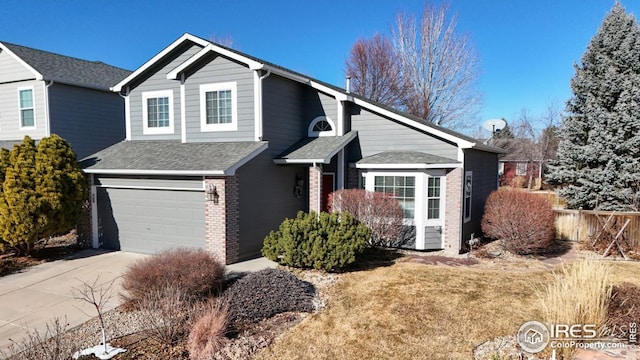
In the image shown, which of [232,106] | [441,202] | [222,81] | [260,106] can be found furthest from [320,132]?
[441,202]

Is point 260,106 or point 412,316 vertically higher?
point 260,106

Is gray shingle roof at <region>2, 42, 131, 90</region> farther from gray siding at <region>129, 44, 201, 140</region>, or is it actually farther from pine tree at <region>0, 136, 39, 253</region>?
pine tree at <region>0, 136, 39, 253</region>

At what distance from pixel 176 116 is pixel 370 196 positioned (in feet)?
23.6

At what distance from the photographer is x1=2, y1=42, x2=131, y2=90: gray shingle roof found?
1448 centimetres

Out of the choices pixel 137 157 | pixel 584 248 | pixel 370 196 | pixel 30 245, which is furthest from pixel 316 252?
pixel 584 248

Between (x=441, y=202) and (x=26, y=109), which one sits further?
(x=26, y=109)

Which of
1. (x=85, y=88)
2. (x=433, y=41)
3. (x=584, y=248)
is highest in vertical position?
(x=433, y=41)

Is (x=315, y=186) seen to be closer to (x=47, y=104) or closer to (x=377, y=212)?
(x=377, y=212)

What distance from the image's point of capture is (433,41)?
24.0 meters

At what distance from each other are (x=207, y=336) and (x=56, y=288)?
16.6ft

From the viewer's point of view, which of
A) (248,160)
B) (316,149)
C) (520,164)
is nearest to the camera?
(248,160)

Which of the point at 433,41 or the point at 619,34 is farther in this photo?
the point at 433,41

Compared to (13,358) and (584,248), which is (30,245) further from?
(584,248)

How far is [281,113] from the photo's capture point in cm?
1192
